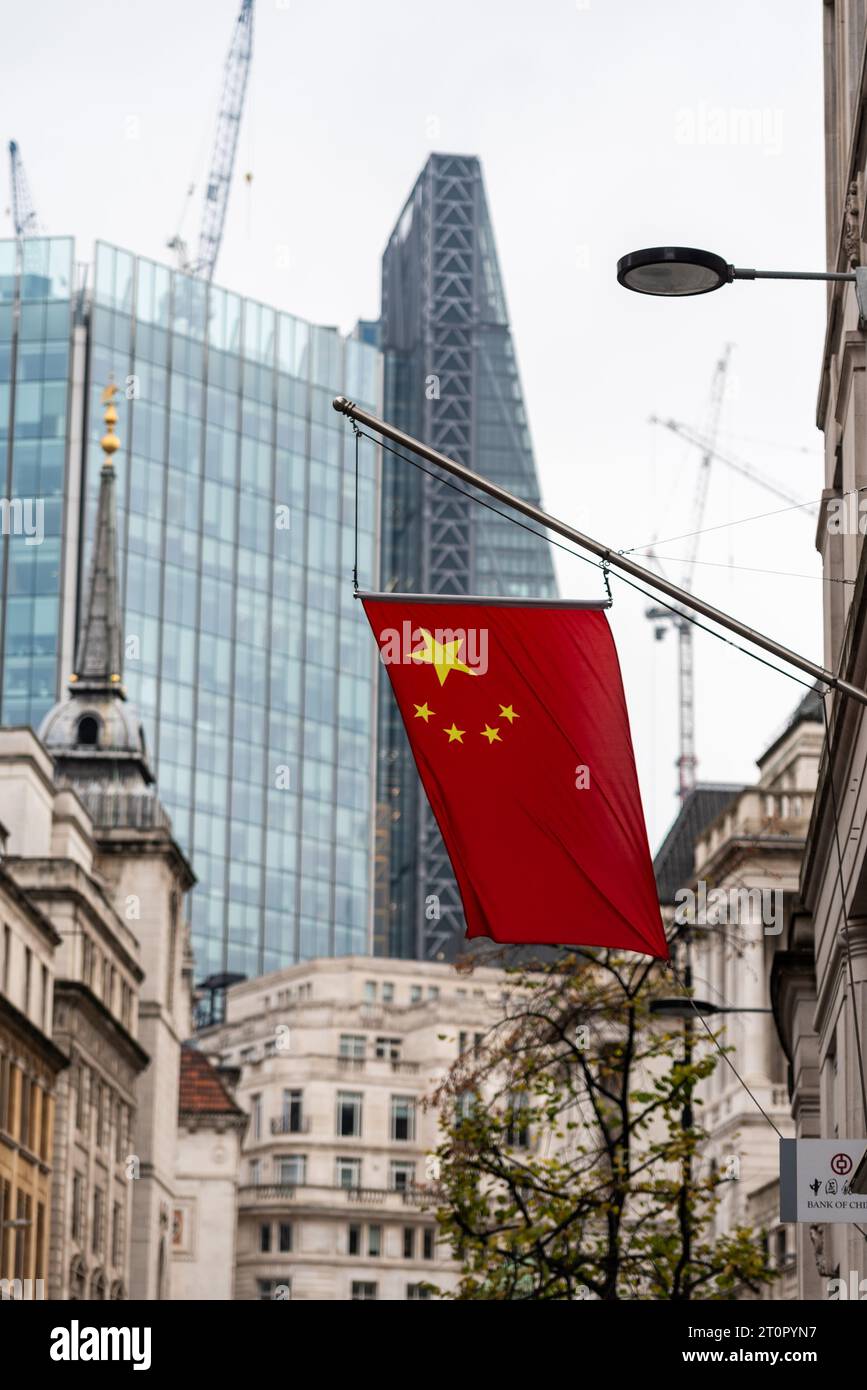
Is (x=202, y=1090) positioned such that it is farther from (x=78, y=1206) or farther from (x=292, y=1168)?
(x=78, y=1206)

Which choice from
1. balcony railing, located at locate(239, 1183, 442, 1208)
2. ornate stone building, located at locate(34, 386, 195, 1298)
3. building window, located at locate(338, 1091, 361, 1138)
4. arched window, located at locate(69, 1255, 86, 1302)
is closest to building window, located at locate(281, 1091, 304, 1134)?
building window, located at locate(338, 1091, 361, 1138)

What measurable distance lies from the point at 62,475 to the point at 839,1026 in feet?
418

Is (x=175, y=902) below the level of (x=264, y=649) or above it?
below

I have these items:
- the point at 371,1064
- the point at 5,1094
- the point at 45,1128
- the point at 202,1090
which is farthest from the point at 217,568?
the point at 5,1094

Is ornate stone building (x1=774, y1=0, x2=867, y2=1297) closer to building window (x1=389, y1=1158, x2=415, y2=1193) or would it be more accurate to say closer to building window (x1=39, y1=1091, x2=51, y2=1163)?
building window (x1=39, y1=1091, x2=51, y2=1163)

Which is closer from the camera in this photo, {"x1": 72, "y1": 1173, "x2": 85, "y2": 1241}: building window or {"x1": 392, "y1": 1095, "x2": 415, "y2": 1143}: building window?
{"x1": 72, "y1": 1173, "x2": 85, "y2": 1241}: building window

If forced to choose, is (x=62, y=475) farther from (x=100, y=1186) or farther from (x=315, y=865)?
(x=100, y=1186)

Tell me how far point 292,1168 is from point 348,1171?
2.90 m

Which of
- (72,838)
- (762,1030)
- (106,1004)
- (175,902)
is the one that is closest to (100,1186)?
(106,1004)

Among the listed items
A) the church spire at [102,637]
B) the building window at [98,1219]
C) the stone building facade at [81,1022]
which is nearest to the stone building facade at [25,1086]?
the stone building facade at [81,1022]

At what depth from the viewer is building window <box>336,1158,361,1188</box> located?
145125 millimetres

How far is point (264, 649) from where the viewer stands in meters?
168

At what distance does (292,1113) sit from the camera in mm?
147375

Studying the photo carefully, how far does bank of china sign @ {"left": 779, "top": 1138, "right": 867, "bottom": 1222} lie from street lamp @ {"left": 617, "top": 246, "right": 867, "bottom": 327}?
7.28m
